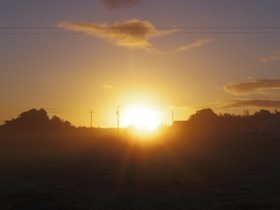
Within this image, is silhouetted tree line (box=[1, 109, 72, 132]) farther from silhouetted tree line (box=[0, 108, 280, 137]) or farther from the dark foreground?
the dark foreground

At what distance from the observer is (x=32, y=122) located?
13038 cm

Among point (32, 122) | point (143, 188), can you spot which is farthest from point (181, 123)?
point (143, 188)

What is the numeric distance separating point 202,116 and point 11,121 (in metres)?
52.0

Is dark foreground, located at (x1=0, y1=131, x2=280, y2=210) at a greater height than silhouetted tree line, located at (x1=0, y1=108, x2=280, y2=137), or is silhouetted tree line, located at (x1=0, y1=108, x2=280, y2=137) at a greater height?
silhouetted tree line, located at (x1=0, y1=108, x2=280, y2=137)

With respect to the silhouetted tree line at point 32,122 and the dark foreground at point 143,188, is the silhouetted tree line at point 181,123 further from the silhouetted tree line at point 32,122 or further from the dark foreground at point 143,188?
the dark foreground at point 143,188

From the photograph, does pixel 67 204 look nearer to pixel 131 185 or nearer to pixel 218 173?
pixel 131 185

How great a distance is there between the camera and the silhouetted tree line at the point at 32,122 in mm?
→ 127312

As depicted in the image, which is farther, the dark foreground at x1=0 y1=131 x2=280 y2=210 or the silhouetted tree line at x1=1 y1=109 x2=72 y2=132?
the silhouetted tree line at x1=1 y1=109 x2=72 y2=132

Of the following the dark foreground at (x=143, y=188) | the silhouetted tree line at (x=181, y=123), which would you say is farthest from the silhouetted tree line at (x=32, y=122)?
the dark foreground at (x=143, y=188)

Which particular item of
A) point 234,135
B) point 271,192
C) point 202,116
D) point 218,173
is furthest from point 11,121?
point 271,192

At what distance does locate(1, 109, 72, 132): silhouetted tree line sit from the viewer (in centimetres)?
12731

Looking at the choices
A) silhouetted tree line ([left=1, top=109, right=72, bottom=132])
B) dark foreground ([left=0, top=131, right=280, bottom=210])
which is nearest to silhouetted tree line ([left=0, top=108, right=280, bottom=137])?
silhouetted tree line ([left=1, top=109, right=72, bottom=132])

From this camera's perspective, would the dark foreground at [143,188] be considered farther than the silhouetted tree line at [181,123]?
No

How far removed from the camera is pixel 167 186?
23.8m
